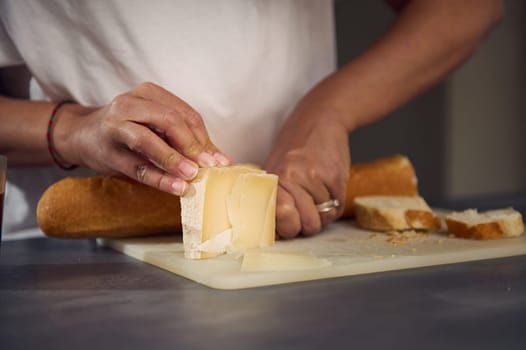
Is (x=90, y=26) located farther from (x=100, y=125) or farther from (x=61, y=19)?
(x=100, y=125)

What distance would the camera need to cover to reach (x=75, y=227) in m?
1.40

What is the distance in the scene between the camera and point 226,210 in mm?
1237

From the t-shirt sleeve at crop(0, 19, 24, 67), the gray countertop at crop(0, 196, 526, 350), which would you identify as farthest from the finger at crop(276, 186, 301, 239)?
the t-shirt sleeve at crop(0, 19, 24, 67)

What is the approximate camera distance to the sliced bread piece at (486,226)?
52.9 inches

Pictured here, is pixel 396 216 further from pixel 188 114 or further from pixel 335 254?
pixel 188 114

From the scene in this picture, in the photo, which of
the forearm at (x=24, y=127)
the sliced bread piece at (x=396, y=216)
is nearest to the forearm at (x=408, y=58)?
the sliced bread piece at (x=396, y=216)

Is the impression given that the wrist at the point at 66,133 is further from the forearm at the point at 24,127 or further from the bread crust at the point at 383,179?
the bread crust at the point at 383,179

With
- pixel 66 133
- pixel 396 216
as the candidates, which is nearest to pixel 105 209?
pixel 66 133

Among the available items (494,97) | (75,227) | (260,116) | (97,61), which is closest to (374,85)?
(260,116)

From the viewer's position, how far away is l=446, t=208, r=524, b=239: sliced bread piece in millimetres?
1345

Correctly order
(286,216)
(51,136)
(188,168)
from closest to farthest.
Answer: (188,168)
(286,216)
(51,136)

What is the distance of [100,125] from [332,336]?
0.65 m

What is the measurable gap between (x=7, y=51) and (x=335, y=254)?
86cm

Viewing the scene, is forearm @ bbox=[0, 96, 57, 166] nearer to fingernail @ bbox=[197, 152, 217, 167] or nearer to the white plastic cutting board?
the white plastic cutting board
